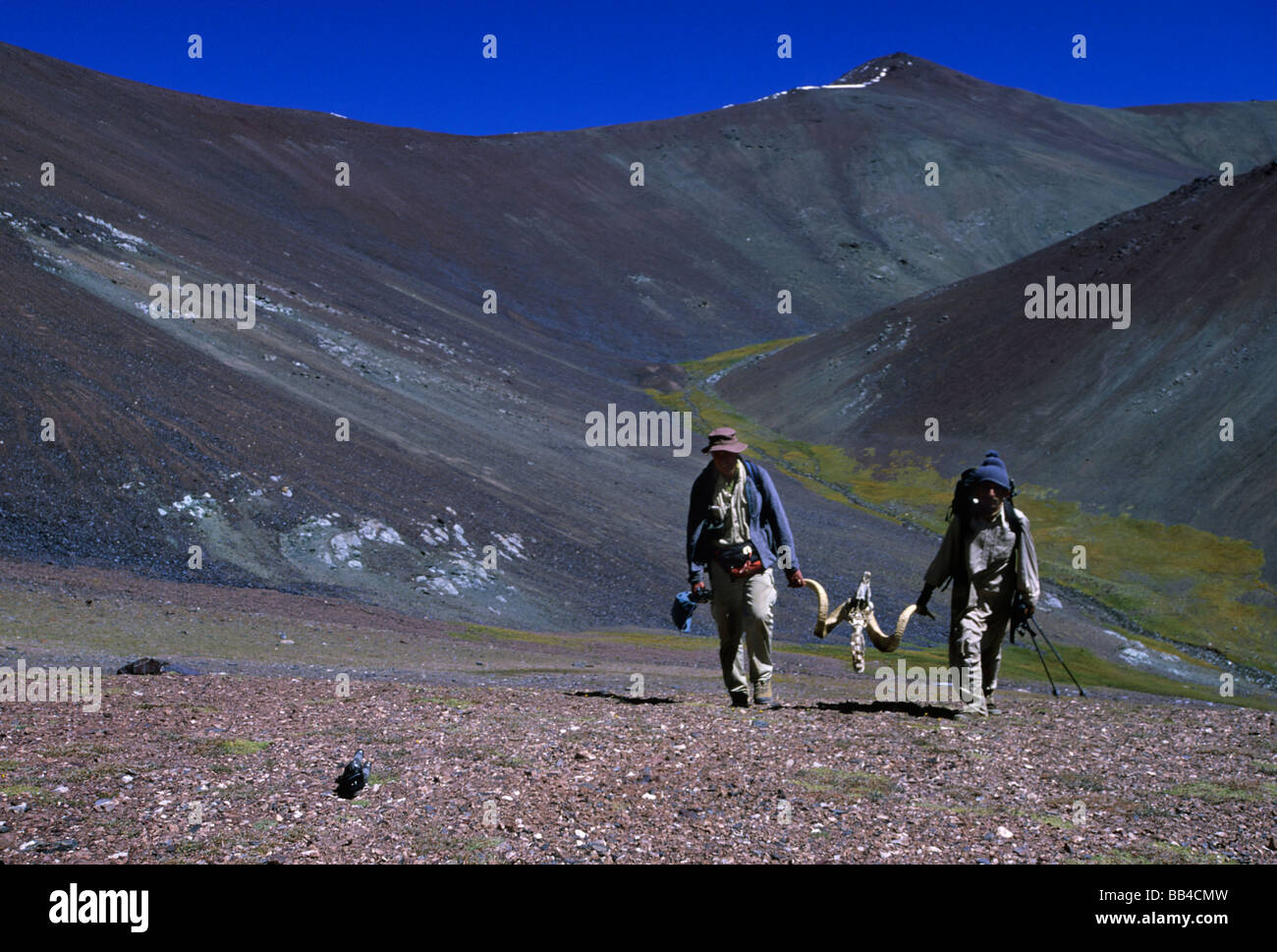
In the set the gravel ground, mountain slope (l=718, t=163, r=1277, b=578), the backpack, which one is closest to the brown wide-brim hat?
the backpack

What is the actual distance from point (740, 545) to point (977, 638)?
2081 mm

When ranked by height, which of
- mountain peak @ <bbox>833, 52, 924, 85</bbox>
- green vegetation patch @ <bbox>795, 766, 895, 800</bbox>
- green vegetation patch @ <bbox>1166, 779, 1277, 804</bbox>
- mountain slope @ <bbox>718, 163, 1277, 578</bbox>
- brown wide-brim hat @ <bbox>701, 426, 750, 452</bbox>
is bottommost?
green vegetation patch @ <bbox>1166, 779, 1277, 804</bbox>

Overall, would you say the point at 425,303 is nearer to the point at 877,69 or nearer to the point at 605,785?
the point at 605,785

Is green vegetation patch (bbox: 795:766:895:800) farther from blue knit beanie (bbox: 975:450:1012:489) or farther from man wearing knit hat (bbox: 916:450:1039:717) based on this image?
blue knit beanie (bbox: 975:450:1012:489)

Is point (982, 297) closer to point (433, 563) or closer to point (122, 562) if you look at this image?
point (433, 563)

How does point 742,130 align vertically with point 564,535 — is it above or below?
above

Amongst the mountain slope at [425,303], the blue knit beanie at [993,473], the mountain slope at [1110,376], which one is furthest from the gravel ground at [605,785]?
the mountain slope at [1110,376]

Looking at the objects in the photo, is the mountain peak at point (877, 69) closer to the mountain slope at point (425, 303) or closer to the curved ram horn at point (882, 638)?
the mountain slope at point (425, 303)

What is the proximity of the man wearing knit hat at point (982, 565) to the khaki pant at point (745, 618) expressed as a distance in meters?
1.25

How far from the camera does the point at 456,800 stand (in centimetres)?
604

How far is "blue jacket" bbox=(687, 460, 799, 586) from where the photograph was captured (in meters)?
9.29

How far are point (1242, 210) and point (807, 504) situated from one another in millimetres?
23097

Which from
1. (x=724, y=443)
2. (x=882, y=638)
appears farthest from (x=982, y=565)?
(x=724, y=443)
